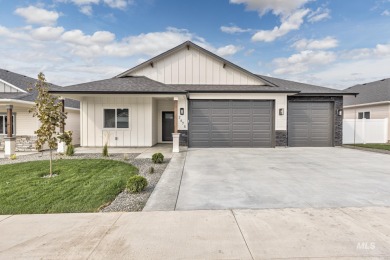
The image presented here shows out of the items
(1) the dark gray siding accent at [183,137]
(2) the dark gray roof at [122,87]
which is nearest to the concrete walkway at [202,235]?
(2) the dark gray roof at [122,87]

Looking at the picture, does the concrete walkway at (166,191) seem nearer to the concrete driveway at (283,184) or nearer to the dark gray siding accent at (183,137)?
the concrete driveway at (283,184)

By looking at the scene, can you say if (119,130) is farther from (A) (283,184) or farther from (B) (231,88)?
(A) (283,184)

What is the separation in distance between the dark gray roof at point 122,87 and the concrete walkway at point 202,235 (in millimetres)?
8084

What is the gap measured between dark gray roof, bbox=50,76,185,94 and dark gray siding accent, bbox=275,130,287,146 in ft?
20.7

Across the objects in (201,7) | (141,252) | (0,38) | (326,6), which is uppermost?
(201,7)

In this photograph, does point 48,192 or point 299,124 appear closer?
point 48,192

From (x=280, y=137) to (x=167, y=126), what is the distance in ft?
24.4

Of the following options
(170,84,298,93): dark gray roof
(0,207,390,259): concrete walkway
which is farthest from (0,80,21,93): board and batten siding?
(0,207,390,259): concrete walkway

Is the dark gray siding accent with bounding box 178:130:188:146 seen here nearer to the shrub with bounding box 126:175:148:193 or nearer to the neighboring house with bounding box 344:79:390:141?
the shrub with bounding box 126:175:148:193

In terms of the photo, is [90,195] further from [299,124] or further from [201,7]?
[201,7]

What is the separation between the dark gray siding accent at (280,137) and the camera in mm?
13039

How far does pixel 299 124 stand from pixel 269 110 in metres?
2.17

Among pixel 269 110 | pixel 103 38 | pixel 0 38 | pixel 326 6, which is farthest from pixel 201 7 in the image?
pixel 0 38

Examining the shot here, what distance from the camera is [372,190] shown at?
5113mm
